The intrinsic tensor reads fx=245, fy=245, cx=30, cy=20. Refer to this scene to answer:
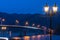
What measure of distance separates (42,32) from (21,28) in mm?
6585

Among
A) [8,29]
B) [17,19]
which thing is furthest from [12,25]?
[17,19]

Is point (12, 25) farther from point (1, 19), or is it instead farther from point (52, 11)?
point (52, 11)

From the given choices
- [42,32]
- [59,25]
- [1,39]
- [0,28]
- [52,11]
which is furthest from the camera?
[42,32]

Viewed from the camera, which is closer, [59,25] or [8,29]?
[59,25]

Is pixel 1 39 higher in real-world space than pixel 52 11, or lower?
lower

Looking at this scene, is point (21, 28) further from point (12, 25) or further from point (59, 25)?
point (59, 25)

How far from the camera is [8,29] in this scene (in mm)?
50969

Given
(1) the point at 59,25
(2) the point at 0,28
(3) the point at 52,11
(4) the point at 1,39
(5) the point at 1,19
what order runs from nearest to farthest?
(4) the point at 1,39, (3) the point at 52,11, (1) the point at 59,25, (2) the point at 0,28, (5) the point at 1,19

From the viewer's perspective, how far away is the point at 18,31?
53.7 m

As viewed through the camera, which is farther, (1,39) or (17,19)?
(17,19)

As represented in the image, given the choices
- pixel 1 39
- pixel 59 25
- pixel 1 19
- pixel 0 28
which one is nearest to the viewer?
pixel 1 39

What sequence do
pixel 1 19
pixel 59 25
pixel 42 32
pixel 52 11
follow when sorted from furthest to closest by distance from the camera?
1. pixel 1 19
2. pixel 42 32
3. pixel 59 25
4. pixel 52 11

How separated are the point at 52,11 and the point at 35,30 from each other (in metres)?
37.8

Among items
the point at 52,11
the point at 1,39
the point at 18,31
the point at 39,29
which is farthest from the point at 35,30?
the point at 1,39
